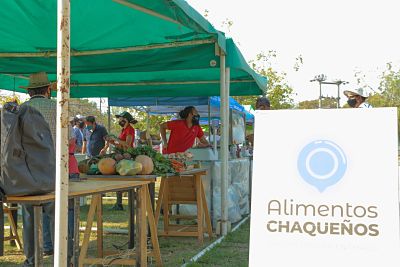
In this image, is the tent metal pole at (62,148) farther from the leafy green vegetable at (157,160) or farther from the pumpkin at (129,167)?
the leafy green vegetable at (157,160)

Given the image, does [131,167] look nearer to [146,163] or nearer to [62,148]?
[146,163]

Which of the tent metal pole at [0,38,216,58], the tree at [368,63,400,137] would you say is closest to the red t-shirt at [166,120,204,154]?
the tent metal pole at [0,38,216,58]

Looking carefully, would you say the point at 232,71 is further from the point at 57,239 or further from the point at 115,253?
the point at 57,239

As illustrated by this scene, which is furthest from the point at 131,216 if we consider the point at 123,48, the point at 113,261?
the point at 123,48

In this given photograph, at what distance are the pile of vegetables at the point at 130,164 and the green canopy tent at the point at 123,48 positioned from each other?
1342mm

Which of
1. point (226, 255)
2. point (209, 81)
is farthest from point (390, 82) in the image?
point (226, 255)

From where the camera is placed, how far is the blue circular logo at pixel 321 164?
3.21 metres

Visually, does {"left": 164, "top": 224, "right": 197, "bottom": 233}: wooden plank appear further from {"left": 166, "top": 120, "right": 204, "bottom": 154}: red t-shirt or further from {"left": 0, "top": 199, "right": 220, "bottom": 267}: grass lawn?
{"left": 166, "top": 120, "right": 204, "bottom": 154}: red t-shirt

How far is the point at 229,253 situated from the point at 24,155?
11.1 ft

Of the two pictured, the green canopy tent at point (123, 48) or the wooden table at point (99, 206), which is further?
the green canopy tent at point (123, 48)

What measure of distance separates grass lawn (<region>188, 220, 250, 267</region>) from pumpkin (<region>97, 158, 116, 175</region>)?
122 cm

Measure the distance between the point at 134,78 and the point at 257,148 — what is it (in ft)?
23.0

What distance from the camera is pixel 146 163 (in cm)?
555

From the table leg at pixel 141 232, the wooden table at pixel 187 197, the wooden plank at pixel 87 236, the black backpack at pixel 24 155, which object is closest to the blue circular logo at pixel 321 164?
the black backpack at pixel 24 155
